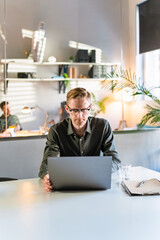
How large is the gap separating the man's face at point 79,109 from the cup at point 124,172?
453 mm

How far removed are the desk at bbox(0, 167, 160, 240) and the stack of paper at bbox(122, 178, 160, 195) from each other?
0.11 ft

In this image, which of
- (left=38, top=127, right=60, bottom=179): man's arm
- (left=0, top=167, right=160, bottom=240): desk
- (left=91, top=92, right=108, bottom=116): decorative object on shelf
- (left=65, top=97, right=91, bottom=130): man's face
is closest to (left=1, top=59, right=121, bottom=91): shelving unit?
(left=91, top=92, right=108, bottom=116): decorative object on shelf

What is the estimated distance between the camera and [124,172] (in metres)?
2.12

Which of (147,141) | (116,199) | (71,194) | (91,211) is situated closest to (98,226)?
(91,211)

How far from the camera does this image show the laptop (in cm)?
180

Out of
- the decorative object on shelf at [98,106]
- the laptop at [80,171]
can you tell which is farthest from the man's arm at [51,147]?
the decorative object on shelf at [98,106]

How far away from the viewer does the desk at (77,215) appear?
127 cm

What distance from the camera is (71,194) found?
6.05 ft

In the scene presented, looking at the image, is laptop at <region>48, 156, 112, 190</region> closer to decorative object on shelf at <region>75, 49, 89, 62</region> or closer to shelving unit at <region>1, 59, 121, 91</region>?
shelving unit at <region>1, 59, 121, 91</region>

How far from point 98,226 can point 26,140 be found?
6.45 feet

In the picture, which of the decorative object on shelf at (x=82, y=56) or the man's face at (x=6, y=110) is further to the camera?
the decorative object on shelf at (x=82, y=56)

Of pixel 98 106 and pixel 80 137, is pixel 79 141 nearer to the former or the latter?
pixel 80 137

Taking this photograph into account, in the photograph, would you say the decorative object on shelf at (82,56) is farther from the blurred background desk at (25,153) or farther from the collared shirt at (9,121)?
the blurred background desk at (25,153)

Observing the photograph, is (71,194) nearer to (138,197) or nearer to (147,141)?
(138,197)
